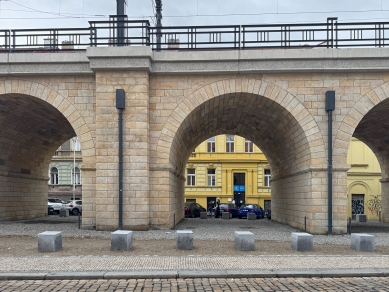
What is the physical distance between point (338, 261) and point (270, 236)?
5.14 meters

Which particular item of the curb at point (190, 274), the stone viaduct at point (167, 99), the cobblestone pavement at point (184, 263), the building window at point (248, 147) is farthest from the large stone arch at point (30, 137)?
the building window at point (248, 147)

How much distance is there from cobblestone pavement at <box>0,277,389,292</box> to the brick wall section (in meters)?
7.16

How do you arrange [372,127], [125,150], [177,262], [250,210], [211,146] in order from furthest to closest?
1. [211,146]
2. [250,210]
3. [372,127]
4. [125,150]
5. [177,262]

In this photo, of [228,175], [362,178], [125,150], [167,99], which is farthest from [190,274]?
[228,175]

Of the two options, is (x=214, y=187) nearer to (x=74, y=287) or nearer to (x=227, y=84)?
(x=227, y=84)

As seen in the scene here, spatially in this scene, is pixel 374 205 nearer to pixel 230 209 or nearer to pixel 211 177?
pixel 230 209

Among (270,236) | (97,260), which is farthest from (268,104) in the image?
(97,260)

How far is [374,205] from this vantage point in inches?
1369

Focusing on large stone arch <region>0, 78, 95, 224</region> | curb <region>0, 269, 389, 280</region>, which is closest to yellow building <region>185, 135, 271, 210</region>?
large stone arch <region>0, 78, 95, 224</region>

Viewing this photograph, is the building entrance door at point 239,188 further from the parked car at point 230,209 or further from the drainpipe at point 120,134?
the drainpipe at point 120,134

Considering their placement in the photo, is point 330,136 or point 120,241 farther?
point 330,136

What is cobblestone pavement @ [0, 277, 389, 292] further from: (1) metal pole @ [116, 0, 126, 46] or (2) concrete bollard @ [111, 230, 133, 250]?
(1) metal pole @ [116, 0, 126, 46]

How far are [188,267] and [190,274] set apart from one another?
2.03 ft

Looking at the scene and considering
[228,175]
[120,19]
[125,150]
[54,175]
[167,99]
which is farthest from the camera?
[54,175]
